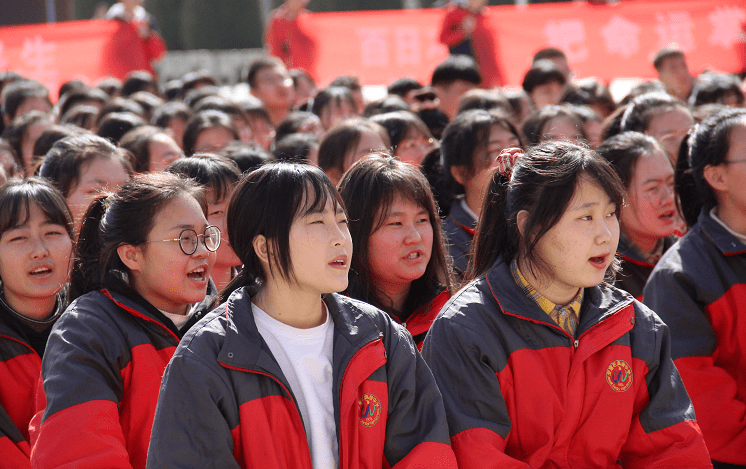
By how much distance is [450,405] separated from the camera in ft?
7.16

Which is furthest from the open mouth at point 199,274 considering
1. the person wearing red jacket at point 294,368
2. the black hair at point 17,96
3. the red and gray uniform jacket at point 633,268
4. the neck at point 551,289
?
the black hair at point 17,96

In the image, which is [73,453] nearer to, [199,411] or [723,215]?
[199,411]

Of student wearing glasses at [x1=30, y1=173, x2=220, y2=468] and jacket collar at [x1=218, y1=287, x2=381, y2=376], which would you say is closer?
jacket collar at [x1=218, y1=287, x2=381, y2=376]

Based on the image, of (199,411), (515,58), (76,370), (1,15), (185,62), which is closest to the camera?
(199,411)

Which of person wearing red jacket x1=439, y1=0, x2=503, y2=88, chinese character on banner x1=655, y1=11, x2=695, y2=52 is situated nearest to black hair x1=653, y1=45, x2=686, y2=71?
chinese character on banner x1=655, y1=11, x2=695, y2=52

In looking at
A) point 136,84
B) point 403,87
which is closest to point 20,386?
point 403,87

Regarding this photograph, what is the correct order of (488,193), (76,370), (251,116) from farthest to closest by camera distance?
(251,116)
(488,193)
(76,370)

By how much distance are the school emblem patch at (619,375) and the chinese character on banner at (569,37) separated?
6.65m

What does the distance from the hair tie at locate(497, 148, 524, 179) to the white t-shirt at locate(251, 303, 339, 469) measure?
30.8 inches

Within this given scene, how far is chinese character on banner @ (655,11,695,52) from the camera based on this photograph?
321 inches

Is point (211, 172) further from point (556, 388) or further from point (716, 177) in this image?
point (716, 177)

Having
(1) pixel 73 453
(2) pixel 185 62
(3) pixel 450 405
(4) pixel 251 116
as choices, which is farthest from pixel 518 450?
(2) pixel 185 62

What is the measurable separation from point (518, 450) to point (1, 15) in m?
10.4

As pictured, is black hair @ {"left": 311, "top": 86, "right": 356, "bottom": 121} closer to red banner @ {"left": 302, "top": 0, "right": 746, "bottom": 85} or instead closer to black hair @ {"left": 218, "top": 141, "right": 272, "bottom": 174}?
black hair @ {"left": 218, "top": 141, "right": 272, "bottom": 174}
